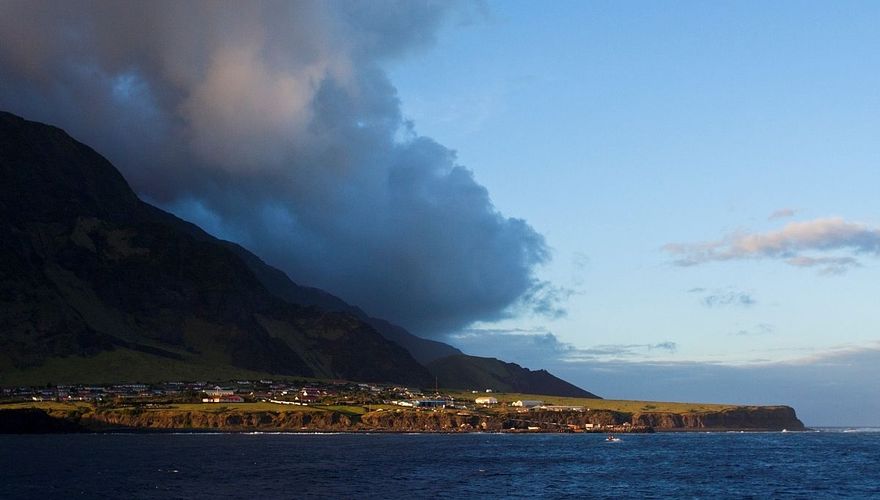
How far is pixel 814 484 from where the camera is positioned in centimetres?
14062

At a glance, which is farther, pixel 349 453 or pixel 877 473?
pixel 349 453

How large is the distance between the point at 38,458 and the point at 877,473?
142m

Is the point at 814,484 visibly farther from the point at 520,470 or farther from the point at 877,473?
the point at 520,470

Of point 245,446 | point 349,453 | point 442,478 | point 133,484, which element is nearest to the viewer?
point 133,484

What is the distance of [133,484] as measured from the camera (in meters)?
119

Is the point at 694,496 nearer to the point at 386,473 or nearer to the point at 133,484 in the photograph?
the point at 386,473

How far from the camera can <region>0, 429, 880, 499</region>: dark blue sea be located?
115625mm

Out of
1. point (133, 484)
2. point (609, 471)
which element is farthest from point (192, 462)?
point (609, 471)

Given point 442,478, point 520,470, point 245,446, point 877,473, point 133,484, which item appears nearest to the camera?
point 133,484

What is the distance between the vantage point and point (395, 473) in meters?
138

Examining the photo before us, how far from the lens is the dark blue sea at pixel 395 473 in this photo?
116 meters

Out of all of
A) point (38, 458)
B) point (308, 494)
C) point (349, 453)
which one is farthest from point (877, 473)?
point (38, 458)

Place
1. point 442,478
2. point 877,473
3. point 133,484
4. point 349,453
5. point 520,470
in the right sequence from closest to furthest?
point 133,484
point 442,478
point 520,470
point 877,473
point 349,453

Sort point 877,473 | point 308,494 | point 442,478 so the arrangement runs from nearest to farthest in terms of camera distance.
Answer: point 308,494
point 442,478
point 877,473
